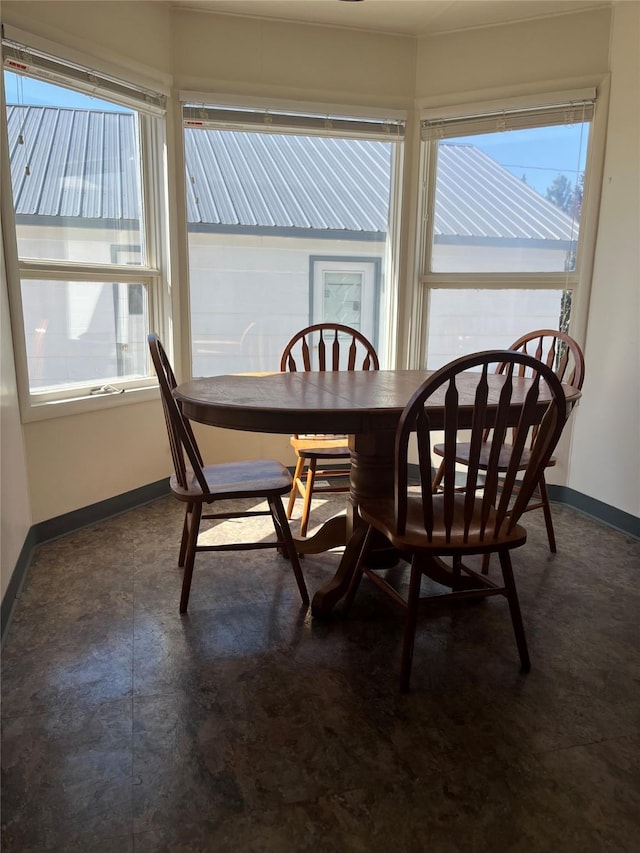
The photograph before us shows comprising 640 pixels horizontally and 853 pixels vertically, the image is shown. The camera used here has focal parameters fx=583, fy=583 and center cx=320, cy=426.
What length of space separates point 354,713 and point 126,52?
290cm

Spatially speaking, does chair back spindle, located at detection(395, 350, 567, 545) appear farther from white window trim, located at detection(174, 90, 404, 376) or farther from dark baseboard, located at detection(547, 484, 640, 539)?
white window trim, located at detection(174, 90, 404, 376)

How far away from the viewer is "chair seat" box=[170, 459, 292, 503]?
1.93 meters

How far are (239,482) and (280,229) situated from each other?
5.79ft

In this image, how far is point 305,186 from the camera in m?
3.26

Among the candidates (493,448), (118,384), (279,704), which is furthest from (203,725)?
(118,384)

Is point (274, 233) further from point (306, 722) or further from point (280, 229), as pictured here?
point (306, 722)

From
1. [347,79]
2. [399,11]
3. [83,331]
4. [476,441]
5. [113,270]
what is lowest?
[476,441]

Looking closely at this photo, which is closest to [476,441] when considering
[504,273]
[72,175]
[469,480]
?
[469,480]

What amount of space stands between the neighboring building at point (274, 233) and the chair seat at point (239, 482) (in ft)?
3.37

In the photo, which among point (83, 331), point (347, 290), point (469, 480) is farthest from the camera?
point (347, 290)

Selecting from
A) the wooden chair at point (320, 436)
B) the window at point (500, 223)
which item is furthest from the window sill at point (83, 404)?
the window at point (500, 223)

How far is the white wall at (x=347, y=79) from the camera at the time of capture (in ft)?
8.55

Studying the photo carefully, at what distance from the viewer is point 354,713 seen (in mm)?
1502

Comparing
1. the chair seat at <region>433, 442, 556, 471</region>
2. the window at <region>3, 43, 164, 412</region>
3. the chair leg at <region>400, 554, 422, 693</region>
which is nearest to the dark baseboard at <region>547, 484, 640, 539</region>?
the chair seat at <region>433, 442, 556, 471</region>
